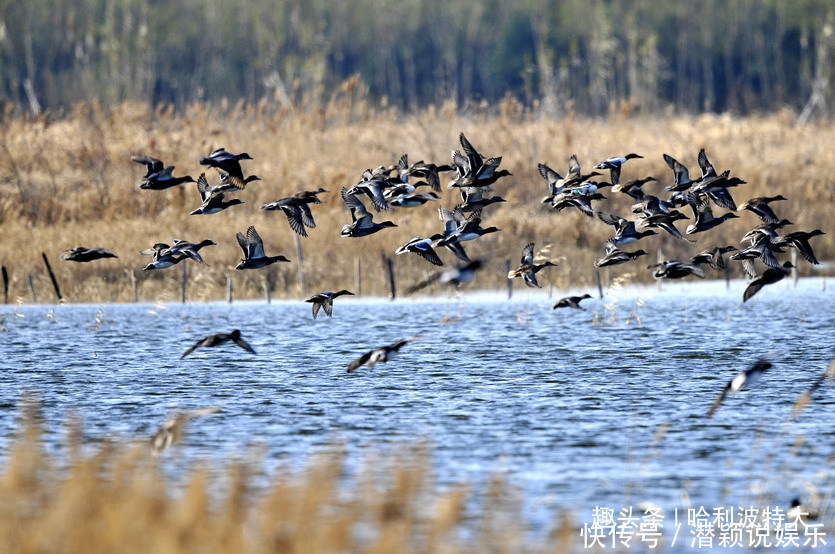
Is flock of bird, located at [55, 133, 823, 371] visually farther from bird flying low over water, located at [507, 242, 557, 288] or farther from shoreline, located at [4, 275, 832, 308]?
shoreline, located at [4, 275, 832, 308]

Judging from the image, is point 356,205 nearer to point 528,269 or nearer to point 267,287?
point 528,269

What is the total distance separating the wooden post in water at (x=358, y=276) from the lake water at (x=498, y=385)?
458mm

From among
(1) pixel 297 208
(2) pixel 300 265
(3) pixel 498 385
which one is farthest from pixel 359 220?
(2) pixel 300 265

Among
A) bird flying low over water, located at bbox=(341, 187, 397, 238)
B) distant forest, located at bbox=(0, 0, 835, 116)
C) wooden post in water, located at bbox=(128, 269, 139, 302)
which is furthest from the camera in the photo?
distant forest, located at bbox=(0, 0, 835, 116)

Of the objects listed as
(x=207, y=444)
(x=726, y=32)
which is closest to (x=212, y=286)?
(x=207, y=444)

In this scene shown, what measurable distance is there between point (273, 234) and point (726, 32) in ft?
216

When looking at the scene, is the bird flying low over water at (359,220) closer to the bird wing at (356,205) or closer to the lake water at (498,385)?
the bird wing at (356,205)

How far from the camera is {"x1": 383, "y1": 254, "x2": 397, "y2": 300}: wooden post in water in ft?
102

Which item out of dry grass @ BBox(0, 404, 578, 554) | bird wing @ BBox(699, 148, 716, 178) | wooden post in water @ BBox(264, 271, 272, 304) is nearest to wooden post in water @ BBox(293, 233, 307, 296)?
wooden post in water @ BBox(264, 271, 272, 304)

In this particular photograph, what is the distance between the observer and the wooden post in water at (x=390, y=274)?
Result: 31016mm

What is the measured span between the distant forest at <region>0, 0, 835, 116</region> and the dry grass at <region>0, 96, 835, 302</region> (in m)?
34.0

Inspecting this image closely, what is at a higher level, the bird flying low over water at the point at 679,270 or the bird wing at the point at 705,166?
the bird wing at the point at 705,166

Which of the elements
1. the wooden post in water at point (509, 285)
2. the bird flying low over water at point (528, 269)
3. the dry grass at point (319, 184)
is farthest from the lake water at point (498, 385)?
the bird flying low over water at point (528, 269)

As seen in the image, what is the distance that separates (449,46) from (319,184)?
54403mm
